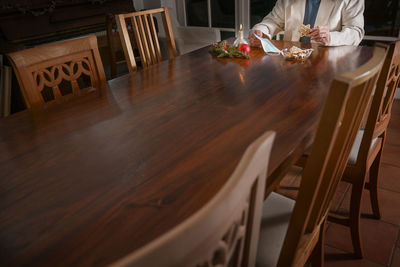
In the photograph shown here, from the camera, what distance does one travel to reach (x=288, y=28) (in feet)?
7.66

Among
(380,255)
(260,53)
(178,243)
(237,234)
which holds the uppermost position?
(178,243)

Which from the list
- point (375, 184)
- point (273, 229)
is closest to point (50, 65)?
point (273, 229)

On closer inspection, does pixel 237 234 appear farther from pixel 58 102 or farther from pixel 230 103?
pixel 58 102

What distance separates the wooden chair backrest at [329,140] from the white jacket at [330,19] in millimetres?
1359

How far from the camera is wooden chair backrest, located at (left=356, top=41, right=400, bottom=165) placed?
1057 millimetres

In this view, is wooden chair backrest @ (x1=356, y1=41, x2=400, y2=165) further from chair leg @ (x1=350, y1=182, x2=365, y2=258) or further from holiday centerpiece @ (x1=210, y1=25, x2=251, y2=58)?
holiday centerpiece @ (x1=210, y1=25, x2=251, y2=58)

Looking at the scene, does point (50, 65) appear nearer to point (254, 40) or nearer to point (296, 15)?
point (254, 40)

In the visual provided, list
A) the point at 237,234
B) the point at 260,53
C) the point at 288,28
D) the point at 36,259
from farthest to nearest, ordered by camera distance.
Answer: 1. the point at 288,28
2. the point at 260,53
3. the point at 36,259
4. the point at 237,234

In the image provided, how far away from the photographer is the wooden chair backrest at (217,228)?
11.1 inches

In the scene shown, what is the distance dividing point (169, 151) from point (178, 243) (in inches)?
23.4

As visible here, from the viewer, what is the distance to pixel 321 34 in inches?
72.2

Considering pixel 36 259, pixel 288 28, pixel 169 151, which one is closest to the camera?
pixel 36 259

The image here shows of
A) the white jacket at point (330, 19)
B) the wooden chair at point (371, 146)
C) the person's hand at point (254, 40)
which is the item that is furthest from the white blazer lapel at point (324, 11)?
the wooden chair at point (371, 146)

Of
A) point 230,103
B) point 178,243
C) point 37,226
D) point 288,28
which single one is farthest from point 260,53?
point 178,243
